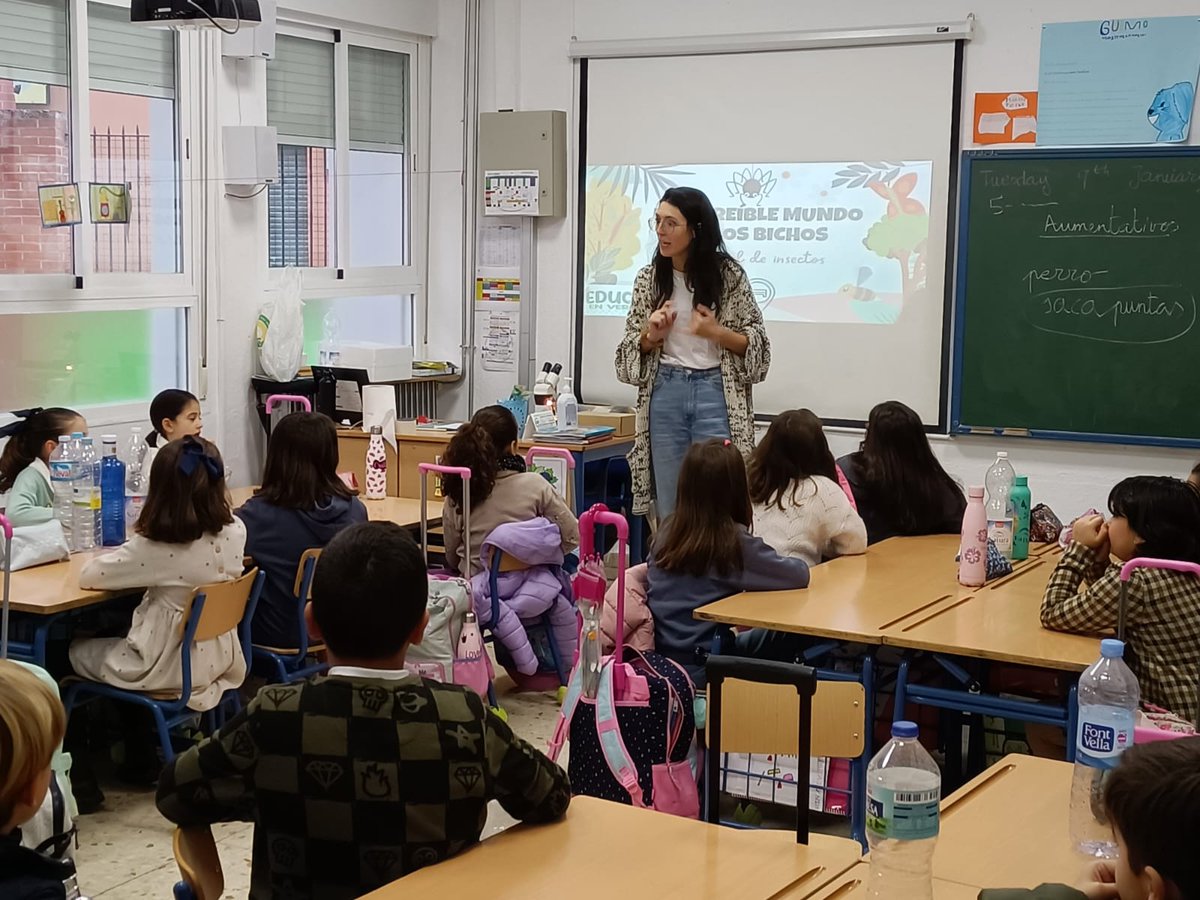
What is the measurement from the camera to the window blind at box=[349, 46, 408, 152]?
7.30 metres

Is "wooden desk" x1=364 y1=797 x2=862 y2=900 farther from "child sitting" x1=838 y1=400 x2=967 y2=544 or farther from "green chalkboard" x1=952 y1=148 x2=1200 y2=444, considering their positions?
"green chalkboard" x1=952 y1=148 x2=1200 y2=444

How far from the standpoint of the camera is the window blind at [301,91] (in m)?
6.78

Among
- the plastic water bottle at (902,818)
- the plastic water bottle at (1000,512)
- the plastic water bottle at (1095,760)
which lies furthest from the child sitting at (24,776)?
the plastic water bottle at (1000,512)

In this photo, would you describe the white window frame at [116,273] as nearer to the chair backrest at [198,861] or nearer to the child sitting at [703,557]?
the child sitting at [703,557]

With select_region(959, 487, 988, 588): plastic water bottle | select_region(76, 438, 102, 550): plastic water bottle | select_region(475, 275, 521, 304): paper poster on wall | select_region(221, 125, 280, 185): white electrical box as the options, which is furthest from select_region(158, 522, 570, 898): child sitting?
select_region(475, 275, 521, 304): paper poster on wall

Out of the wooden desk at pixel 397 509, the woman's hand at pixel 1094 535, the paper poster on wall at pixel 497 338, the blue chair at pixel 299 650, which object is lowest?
the blue chair at pixel 299 650

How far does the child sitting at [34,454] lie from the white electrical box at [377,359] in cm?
249

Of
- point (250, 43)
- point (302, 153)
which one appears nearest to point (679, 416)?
point (250, 43)

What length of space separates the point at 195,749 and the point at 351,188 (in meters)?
5.68

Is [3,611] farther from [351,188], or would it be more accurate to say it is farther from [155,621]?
[351,188]

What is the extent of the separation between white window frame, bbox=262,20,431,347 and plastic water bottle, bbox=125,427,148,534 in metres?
2.06

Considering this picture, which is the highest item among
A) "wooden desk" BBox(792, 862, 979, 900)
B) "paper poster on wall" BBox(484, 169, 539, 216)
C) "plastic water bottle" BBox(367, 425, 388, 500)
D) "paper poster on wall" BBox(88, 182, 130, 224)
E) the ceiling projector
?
the ceiling projector

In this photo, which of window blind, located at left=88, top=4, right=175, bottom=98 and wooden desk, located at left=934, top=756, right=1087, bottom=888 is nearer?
wooden desk, located at left=934, top=756, right=1087, bottom=888

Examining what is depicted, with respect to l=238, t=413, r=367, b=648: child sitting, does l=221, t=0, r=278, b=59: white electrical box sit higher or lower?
higher
